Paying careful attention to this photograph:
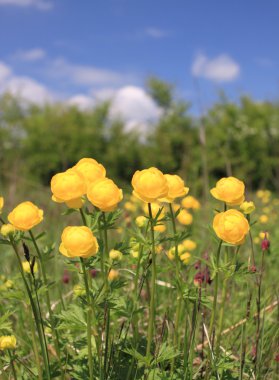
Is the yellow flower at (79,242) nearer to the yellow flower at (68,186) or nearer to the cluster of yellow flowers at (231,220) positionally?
the yellow flower at (68,186)

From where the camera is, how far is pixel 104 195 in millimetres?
1024

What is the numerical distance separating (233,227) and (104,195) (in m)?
0.29

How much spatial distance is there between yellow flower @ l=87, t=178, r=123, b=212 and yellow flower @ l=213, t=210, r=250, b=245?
0.80 ft

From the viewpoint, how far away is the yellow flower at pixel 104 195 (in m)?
1.03

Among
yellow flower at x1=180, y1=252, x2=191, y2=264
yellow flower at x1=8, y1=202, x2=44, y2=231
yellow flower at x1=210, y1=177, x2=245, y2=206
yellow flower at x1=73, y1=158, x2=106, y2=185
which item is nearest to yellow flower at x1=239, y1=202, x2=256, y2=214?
yellow flower at x1=210, y1=177, x2=245, y2=206

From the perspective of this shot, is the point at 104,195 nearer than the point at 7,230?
Yes

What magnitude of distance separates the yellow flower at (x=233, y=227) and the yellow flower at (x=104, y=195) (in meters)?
0.24

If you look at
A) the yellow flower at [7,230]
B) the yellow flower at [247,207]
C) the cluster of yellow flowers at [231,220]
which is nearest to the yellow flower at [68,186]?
the yellow flower at [7,230]

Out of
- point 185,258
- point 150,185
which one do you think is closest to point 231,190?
point 150,185

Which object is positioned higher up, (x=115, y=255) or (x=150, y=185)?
(x=150, y=185)

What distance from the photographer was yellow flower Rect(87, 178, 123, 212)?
3.37 feet

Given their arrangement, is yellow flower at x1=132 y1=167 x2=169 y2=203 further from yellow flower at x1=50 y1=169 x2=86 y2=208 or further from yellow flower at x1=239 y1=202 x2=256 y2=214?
yellow flower at x1=239 y1=202 x2=256 y2=214

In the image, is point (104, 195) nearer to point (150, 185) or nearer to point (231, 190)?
point (150, 185)

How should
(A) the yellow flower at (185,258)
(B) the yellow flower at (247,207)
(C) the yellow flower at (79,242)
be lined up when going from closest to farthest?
(C) the yellow flower at (79,242)
(B) the yellow flower at (247,207)
(A) the yellow flower at (185,258)
